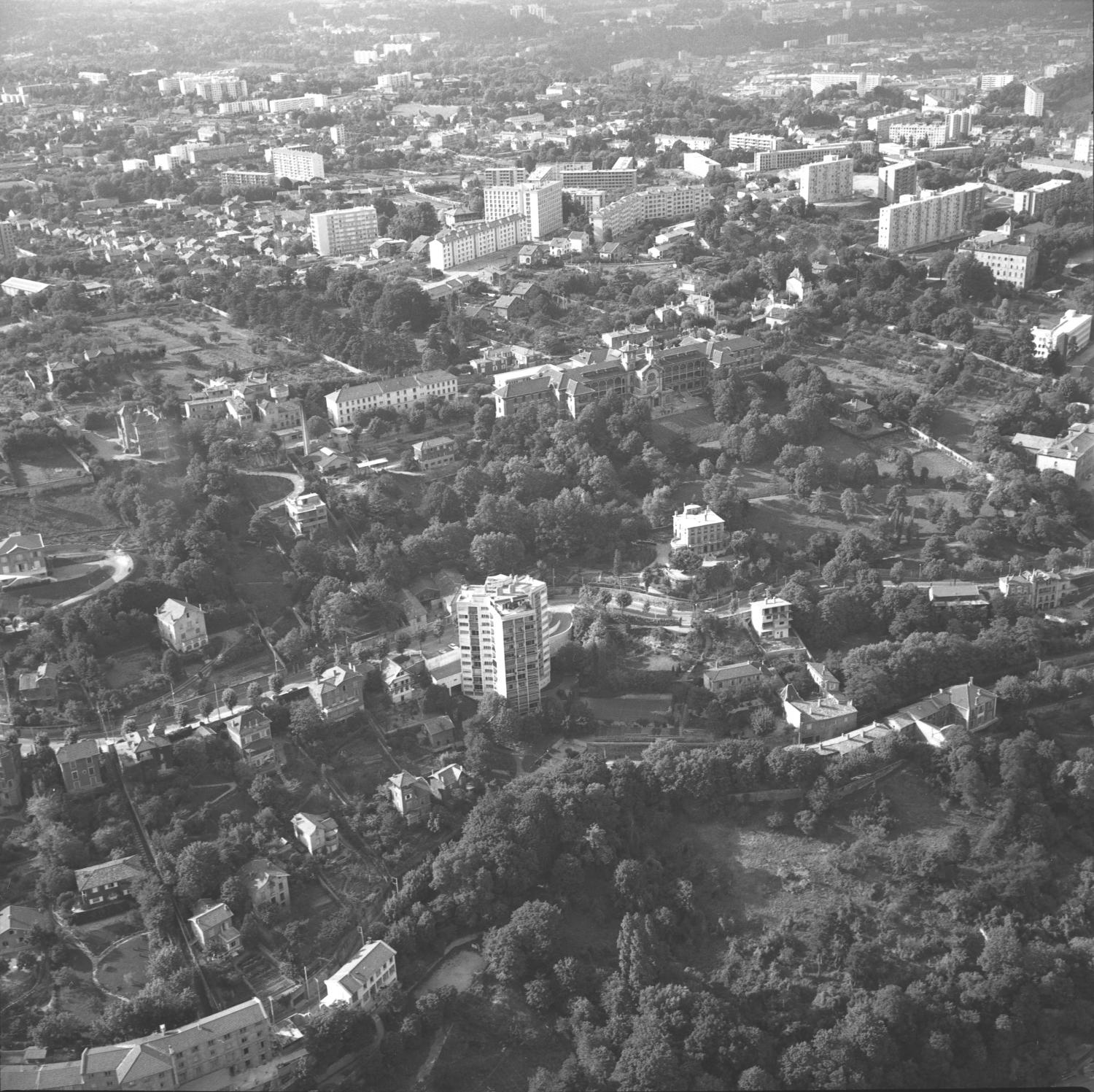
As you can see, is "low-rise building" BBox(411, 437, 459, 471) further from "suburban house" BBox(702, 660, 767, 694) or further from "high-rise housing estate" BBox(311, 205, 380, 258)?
"high-rise housing estate" BBox(311, 205, 380, 258)

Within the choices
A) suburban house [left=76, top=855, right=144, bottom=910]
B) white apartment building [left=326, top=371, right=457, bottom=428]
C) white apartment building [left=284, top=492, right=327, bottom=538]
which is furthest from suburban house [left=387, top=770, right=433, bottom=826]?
white apartment building [left=326, top=371, right=457, bottom=428]

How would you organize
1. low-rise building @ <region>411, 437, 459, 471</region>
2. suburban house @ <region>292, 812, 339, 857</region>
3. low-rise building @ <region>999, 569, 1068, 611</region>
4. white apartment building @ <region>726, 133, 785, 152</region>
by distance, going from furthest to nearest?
white apartment building @ <region>726, 133, 785, 152</region> → low-rise building @ <region>411, 437, 459, 471</region> → low-rise building @ <region>999, 569, 1068, 611</region> → suburban house @ <region>292, 812, 339, 857</region>

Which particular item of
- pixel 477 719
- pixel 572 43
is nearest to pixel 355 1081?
pixel 477 719

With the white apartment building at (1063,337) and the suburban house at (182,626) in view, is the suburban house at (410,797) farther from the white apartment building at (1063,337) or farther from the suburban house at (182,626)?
the white apartment building at (1063,337)

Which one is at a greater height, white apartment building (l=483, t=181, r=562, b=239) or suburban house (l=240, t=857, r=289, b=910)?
white apartment building (l=483, t=181, r=562, b=239)

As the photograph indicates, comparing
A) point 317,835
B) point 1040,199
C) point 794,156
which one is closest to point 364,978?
point 317,835

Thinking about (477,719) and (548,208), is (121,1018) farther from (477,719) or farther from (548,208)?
(548,208)
